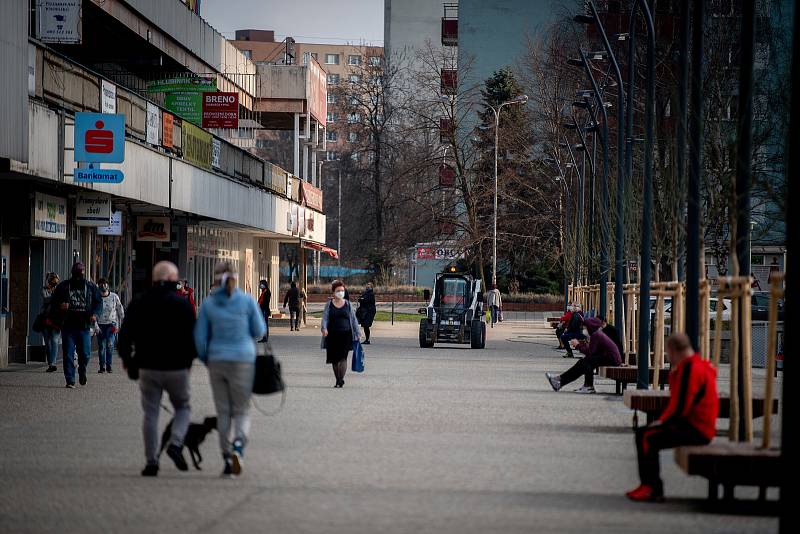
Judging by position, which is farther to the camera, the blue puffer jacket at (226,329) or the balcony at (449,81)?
the balcony at (449,81)

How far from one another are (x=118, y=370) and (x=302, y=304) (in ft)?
100

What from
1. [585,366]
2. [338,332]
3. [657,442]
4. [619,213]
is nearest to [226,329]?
[657,442]

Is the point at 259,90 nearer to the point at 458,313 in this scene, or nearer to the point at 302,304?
the point at 302,304

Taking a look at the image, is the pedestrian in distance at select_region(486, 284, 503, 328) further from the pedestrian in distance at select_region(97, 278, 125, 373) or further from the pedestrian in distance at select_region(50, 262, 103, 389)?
the pedestrian in distance at select_region(50, 262, 103, 389)

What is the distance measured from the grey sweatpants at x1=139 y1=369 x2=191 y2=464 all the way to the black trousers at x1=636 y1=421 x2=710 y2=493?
371 cm

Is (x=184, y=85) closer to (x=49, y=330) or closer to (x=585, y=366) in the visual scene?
(x=49, y=330)

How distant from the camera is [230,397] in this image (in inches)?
505

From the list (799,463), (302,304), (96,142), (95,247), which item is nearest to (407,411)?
(96,142)

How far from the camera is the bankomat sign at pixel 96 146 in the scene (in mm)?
27609

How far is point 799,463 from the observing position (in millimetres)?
8328

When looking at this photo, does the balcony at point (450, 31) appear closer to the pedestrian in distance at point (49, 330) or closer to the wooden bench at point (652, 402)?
the pedestrian in distance at point (49, 330)

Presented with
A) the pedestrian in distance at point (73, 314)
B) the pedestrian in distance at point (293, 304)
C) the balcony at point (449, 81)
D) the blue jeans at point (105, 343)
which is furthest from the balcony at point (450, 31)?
the pedestrian in distance at point (73, 314)

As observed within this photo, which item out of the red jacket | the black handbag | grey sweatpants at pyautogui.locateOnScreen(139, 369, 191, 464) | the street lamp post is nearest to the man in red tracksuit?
the red jacket

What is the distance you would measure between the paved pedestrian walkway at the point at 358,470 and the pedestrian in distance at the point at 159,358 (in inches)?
12.1
